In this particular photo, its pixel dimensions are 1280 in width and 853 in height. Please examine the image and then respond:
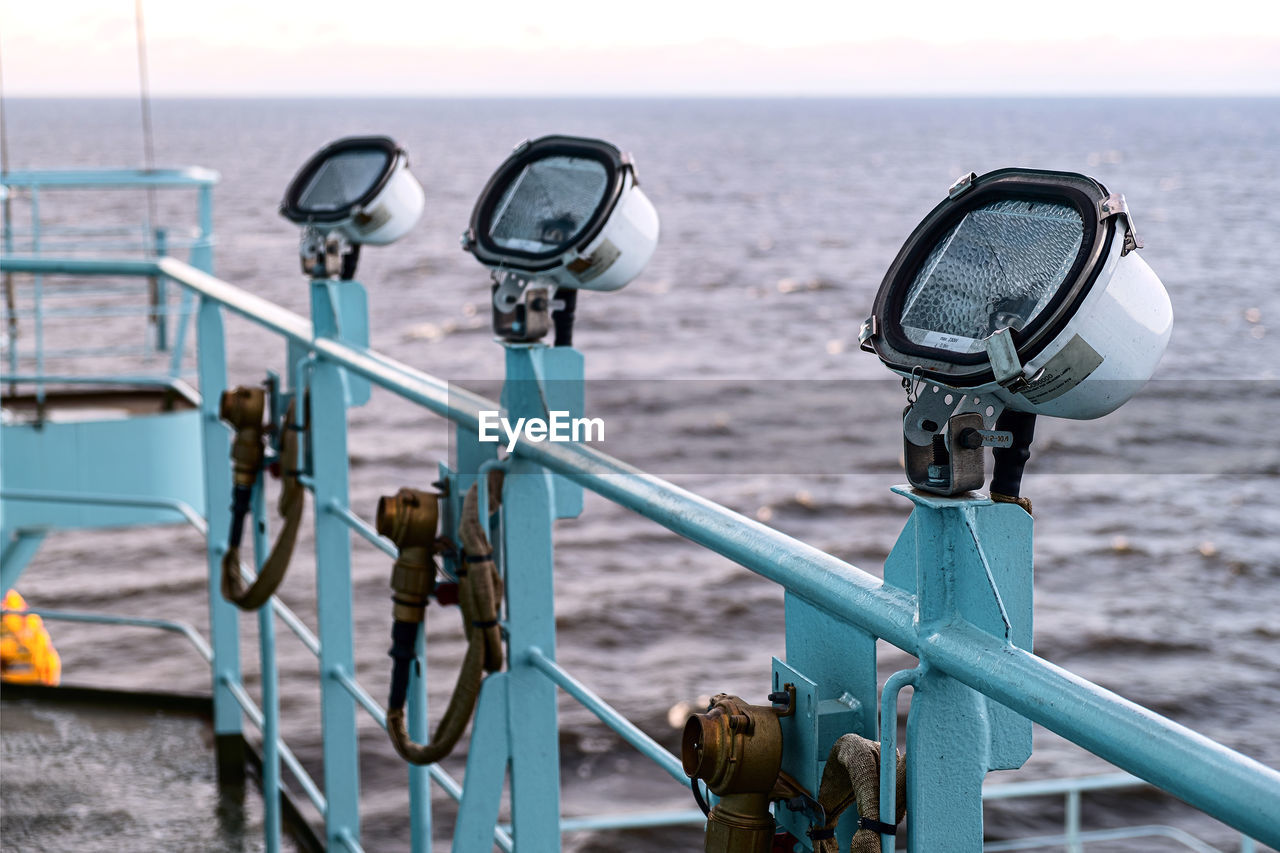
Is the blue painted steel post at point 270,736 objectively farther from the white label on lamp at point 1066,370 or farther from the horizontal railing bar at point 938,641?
the white label on lamp at point 1066,370

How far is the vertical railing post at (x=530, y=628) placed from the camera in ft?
4.89

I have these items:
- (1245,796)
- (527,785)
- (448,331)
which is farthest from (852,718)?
(448,331)

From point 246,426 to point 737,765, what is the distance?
1604 mm

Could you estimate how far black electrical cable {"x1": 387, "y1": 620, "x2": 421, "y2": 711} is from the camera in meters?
1.70

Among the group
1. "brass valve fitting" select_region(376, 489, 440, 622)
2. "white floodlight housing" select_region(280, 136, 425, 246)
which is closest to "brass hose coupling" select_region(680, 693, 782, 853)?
"brass valve fitting" select_region(376, 489, 440, 622)

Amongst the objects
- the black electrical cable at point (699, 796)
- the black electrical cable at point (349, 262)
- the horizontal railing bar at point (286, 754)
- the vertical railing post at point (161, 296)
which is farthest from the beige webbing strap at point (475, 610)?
the vertical railing post at point (161, 296)

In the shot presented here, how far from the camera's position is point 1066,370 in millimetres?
819

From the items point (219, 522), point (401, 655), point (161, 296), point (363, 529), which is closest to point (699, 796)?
point (401, 655)

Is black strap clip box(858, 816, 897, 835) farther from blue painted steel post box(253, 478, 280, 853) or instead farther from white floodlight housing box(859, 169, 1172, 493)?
blue painted steel post box(253, 478, 280, 853)

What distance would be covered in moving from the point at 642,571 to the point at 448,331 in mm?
12486

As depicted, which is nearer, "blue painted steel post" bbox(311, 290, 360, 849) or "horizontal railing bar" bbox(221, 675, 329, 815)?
"blue painted steel post" bbox(311, 290, 360, 849)

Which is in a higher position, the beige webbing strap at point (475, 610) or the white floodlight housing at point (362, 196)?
the white floodlight housing at point (362, 196)

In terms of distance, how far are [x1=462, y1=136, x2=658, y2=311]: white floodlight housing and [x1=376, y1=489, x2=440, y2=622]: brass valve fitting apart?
0.29 m

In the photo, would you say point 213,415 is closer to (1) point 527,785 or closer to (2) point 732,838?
(1) point 527,785
